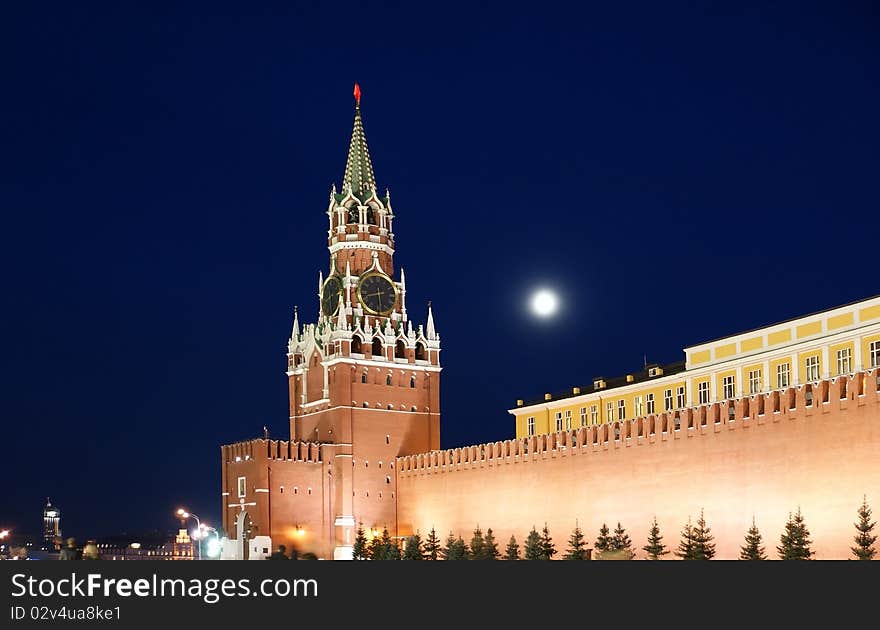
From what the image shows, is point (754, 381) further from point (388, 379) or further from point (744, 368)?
point (388, 379)

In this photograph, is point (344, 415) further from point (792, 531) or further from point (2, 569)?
point (2, 569)

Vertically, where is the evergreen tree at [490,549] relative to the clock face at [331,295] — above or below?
below

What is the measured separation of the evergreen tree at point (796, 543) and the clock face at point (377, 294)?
42870 mm

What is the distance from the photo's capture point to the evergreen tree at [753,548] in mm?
48906

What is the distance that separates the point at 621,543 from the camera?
58625 millimetres

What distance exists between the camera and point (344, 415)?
80812 millimetres

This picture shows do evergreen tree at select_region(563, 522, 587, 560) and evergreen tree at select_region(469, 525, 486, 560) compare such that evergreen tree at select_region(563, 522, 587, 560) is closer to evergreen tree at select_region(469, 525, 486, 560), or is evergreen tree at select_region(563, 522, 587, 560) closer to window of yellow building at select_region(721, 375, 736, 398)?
evergreen tree at select_region(469, 525, 486, 560)

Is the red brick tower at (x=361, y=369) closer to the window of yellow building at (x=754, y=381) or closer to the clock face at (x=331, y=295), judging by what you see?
the clock face at (x=331, y=295)

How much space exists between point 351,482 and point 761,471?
33.2 metres

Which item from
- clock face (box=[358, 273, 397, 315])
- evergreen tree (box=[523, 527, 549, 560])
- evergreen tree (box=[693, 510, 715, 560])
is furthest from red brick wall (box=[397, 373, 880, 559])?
clock face (box=[358, 273, 397, 315])

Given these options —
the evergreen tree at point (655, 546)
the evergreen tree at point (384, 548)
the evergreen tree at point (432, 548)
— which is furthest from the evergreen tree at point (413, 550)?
the evergreen tree at point (655, 546)

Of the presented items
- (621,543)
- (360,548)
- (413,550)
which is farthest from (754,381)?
(360,548)

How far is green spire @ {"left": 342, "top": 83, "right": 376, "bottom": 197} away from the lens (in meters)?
89.4

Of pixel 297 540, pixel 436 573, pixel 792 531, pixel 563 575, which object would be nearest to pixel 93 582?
pixel 436 573
